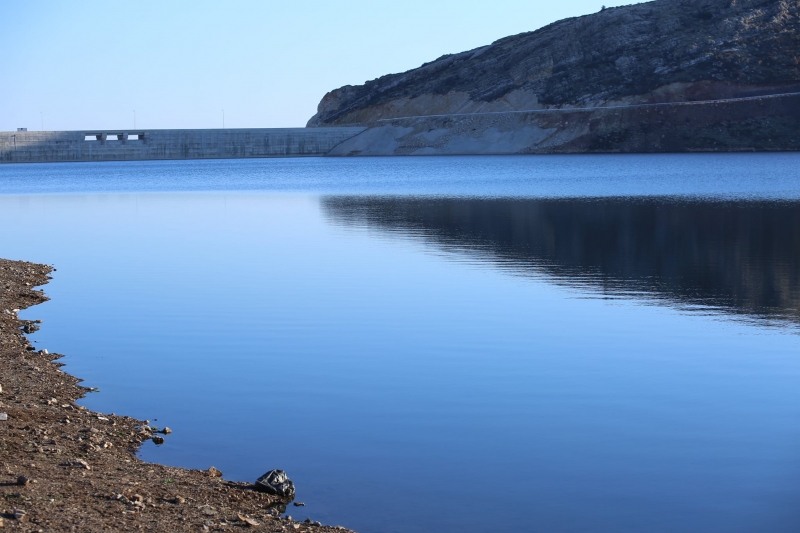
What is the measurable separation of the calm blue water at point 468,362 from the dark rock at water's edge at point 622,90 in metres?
76.1

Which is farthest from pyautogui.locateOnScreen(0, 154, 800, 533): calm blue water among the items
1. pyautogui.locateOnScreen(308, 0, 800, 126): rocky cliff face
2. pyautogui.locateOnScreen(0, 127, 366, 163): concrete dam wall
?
pyautogui.locateOnScreen(0, 127, 366, 163): concrete dam wall

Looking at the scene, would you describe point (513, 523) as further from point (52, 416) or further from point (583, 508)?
point (52, 416)

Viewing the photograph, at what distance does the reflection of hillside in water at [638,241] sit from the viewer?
1825 centimetres

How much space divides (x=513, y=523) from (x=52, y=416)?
184 inches

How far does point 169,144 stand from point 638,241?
364 ft

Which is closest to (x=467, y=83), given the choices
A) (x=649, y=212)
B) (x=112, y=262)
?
(x=649, y=212)

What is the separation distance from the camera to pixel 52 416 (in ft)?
31.7

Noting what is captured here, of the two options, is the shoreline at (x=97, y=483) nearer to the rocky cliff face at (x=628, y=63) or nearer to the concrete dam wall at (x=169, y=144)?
the rocky cliff face at (x=628, y=63)

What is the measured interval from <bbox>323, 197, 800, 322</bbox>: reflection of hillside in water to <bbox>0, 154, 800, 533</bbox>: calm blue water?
0.13 meters

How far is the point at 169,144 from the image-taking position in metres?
130

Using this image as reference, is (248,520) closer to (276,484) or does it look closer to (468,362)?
(276,484)

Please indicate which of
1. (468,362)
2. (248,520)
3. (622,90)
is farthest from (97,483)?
(622,90)

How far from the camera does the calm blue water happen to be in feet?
26.8

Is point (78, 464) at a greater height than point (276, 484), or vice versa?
point (78, 464)
